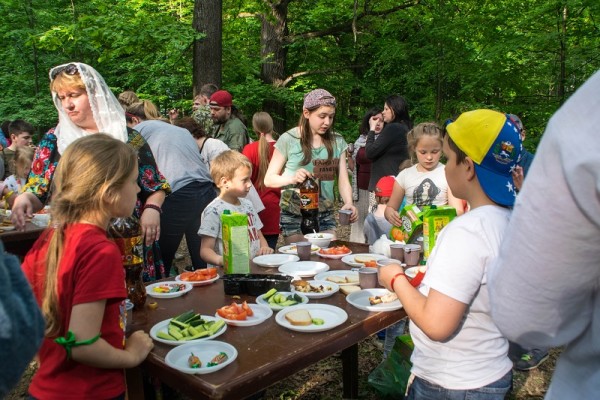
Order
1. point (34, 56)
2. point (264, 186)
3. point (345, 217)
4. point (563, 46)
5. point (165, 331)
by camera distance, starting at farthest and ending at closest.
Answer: point (34, 56), point (563, 46), point (264, 186), point (345, 217), point (165, 331)

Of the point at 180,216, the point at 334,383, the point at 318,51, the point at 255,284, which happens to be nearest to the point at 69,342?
the point at 255,284

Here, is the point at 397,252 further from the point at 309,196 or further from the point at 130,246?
the point at 130,246

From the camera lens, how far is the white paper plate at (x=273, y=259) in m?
2.86

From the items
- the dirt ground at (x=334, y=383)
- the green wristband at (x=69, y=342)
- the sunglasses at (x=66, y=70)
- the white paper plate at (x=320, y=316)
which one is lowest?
the dirt ground at (x=334, y=383)

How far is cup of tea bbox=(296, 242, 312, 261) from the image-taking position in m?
2.92

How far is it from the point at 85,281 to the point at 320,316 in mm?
985

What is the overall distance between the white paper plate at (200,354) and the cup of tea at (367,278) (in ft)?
3.02

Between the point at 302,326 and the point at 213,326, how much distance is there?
36cm

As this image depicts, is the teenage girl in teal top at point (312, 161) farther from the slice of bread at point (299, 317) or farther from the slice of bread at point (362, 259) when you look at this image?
the slice of bread at point (299, 317)

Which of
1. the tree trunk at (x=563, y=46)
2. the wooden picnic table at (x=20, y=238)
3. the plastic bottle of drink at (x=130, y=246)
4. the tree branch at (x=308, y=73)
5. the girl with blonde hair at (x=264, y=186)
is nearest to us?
the plastic bottle of drink at (x=130, y=246)

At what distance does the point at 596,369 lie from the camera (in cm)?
78

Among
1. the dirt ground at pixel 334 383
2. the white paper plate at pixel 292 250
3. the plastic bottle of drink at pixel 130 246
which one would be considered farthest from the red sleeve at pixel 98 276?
the dirt ground at pixel 334 383

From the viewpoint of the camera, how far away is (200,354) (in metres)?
1.68

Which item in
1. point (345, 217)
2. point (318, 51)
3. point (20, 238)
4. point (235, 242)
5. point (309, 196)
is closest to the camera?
point (235, 242)
